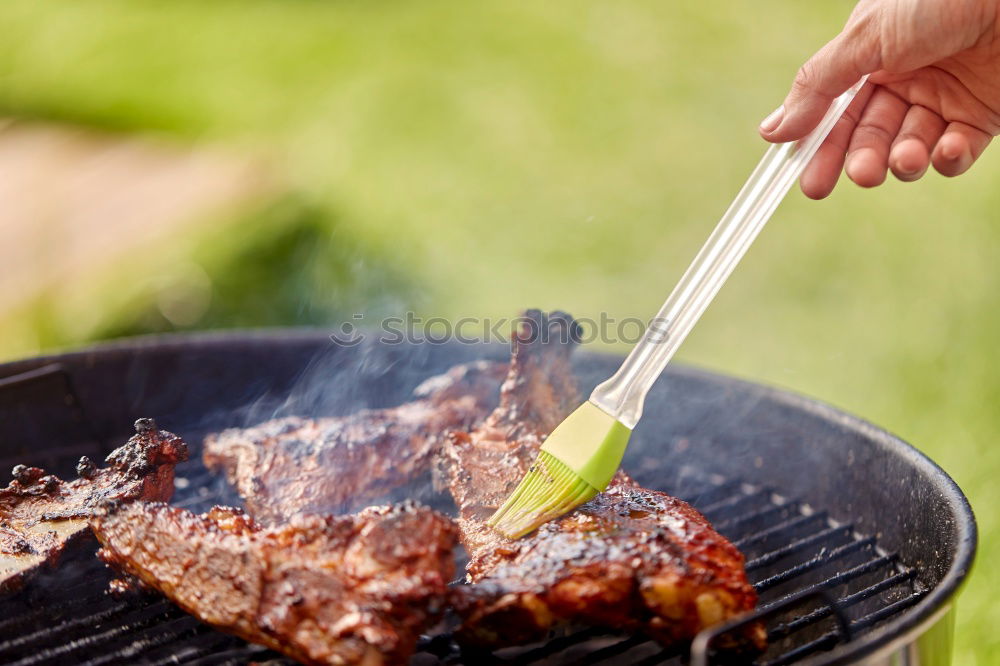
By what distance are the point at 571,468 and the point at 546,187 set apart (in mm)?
6765

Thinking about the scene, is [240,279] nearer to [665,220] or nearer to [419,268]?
[419,268]

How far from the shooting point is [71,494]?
8.23 feet

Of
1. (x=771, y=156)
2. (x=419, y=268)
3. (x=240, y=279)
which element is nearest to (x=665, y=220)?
(x=419, y=268)

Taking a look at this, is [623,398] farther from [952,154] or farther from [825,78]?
[952,154]

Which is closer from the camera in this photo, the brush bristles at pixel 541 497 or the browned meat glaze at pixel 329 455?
the brush bristles at pixel 541 497

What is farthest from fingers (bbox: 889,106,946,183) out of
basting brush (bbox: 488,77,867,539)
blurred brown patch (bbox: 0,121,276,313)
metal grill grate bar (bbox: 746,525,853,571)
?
blurred brown patch (bbox: 0,121,276,313)

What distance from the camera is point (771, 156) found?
239 centimetres

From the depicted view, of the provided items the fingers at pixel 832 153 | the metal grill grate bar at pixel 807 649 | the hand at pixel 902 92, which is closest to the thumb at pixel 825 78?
the hand at pixel 902 92

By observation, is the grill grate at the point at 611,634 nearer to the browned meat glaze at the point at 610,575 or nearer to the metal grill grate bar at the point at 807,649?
the metal grill grate bar at the point at 807,649

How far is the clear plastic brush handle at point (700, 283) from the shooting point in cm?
218

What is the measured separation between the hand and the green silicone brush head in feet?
3.13

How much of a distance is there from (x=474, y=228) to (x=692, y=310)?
6.19 metres

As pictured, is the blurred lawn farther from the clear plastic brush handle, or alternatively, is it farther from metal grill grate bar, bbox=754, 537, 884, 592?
the clear plastic brush handle

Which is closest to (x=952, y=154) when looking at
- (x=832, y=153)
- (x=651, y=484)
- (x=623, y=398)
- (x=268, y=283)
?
(x=832, y=153)
